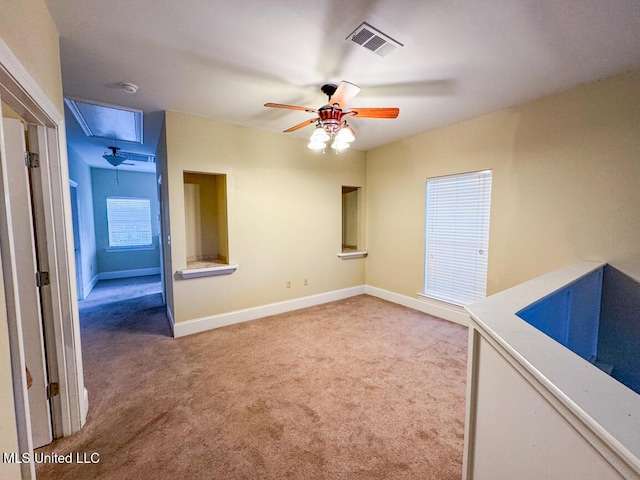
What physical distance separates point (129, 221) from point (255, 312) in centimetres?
483

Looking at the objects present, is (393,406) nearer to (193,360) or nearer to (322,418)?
(322,418)

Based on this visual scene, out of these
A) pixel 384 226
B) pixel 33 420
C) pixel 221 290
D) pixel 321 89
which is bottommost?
pixel 33 420

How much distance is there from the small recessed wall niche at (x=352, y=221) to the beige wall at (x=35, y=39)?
382cm

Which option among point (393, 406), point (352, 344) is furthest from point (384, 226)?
point (393, 406)

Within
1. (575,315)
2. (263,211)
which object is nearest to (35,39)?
(263,211)

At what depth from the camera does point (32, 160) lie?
1.55 metres

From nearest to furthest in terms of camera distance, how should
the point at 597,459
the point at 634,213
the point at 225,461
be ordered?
the point at 597,459 → the point at 225,461 → the point at 634,213

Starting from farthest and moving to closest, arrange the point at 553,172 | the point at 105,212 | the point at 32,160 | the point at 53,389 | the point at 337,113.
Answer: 1. the point at 105,212
2. the point at 553,172
3. the point at 337,113
4. the point at 53,389
5. the point at 32,160

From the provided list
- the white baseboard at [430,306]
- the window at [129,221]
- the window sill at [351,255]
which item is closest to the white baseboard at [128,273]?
the window at [129,221]

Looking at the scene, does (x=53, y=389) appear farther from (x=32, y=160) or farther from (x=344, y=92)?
(x=344, y=92)

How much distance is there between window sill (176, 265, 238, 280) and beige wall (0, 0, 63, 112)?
189 centimetres

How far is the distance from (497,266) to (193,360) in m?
3.51

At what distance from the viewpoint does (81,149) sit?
4594 millimetres

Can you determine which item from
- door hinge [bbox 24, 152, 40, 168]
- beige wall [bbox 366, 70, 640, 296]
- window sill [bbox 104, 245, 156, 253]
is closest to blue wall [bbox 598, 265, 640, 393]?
beige wall [bbox 366, 70, 640, 296]
